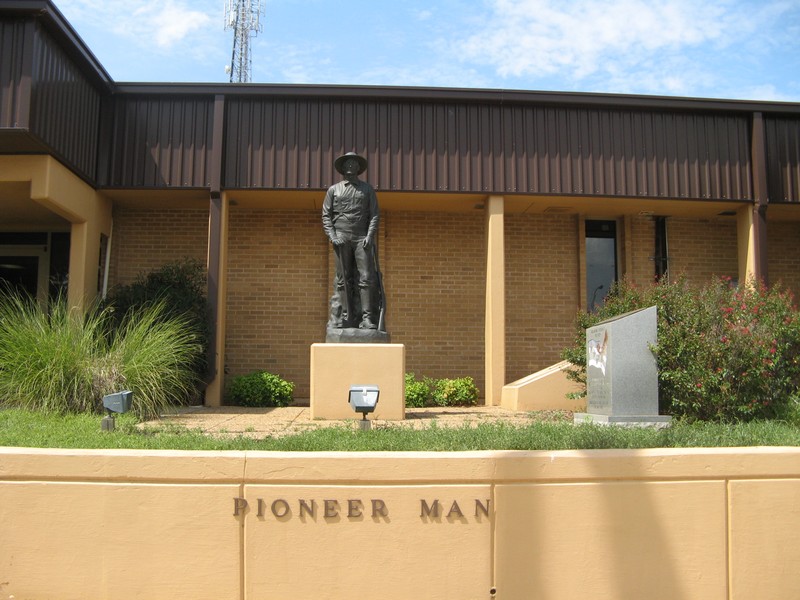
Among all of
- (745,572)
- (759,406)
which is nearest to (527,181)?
(759,406)

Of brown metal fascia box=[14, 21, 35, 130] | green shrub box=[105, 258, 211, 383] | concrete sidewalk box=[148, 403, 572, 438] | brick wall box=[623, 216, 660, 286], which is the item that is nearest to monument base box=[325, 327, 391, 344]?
concrete sidewalk box=[148, 403, 572, 438]

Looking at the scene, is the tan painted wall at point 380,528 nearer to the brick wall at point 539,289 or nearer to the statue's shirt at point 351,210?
the statue's shirt at point 351,210

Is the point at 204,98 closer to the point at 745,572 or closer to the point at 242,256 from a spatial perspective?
the point at 242,256

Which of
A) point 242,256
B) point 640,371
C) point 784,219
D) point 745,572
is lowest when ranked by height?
point 745,572

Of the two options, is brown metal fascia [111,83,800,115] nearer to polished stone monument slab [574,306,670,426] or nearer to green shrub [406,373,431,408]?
green shrub [406,373,431,408]

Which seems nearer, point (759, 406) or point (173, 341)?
point (759, 406)

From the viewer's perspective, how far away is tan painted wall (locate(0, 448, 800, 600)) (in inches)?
178

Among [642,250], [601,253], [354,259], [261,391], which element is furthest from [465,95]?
[261,391]

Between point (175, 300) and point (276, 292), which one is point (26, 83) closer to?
point (175, 300)

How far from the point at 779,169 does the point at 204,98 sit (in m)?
10.7

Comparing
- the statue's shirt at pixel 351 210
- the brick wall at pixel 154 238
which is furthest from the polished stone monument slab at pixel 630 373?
the brick wall at pixel 154 238

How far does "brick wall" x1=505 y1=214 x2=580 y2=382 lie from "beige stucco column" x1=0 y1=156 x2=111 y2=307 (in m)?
7.84

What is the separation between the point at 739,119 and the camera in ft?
45.9

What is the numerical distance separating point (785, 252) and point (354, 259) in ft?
34.2
